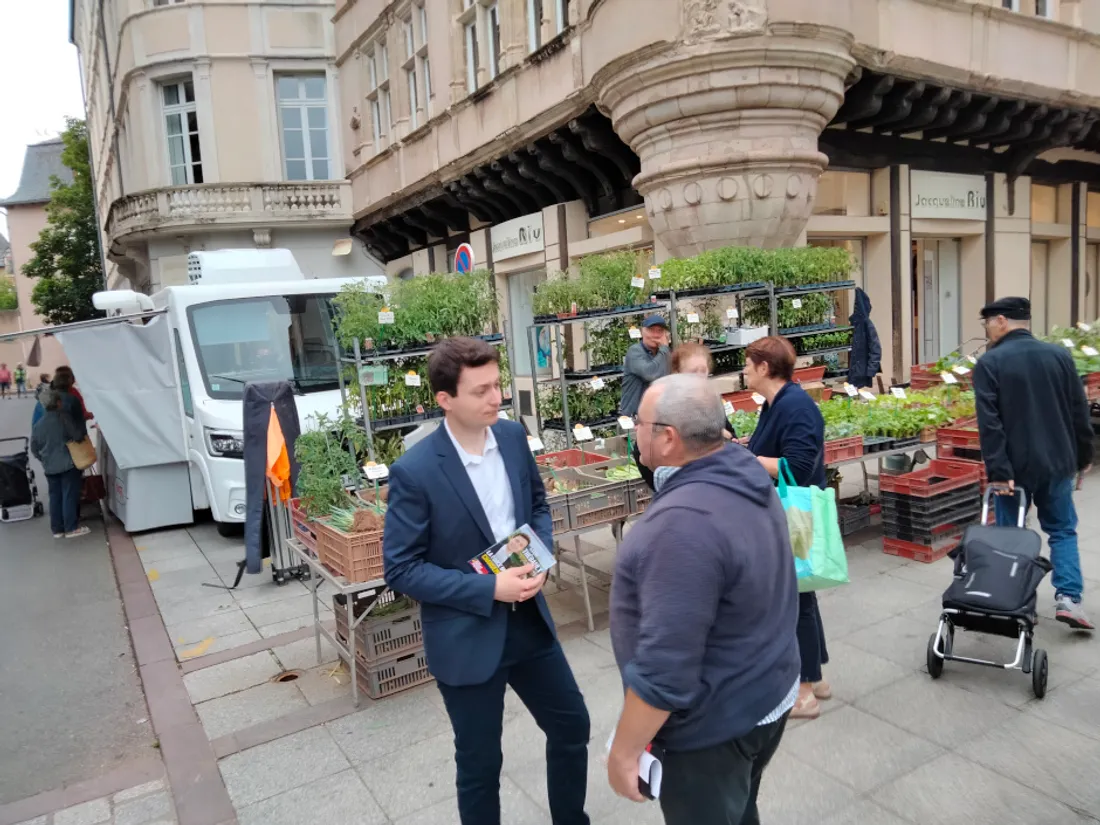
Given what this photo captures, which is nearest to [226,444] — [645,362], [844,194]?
[645,362]

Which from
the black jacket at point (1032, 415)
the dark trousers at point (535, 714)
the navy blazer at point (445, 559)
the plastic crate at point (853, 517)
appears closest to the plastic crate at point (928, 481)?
the plastic crate at point (853, 517)

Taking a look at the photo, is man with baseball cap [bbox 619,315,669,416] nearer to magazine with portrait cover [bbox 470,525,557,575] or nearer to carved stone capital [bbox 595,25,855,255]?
carved stone capital [bbox 595,25,855,255]

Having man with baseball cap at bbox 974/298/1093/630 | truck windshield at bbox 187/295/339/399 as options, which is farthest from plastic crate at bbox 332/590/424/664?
truck windshield at bbox 187/295/339/399

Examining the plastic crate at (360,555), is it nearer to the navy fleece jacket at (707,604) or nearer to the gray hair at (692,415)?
the navy fleece jacket at (707,604)

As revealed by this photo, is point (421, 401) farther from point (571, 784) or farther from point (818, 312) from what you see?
point (818, 312)

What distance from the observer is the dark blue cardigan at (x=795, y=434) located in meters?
3.59

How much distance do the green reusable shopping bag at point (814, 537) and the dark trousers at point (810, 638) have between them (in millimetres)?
329

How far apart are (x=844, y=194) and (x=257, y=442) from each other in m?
9.28

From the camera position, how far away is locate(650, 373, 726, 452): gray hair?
76.3 inches

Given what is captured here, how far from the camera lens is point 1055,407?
14.4 ft

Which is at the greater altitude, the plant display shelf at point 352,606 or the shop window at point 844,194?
the shop window at point 844,194

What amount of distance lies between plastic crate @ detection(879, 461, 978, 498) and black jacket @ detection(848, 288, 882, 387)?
262 centimetres

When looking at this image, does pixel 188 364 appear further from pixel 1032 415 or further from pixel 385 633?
pixel 1032 415

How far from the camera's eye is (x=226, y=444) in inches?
302
